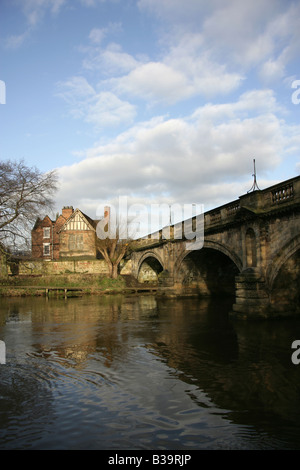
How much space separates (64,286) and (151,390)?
28148mm

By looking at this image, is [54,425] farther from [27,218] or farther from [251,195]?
[27,218]

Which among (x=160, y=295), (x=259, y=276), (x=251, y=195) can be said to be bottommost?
(x=160, y=295)

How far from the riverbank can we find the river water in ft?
64.6

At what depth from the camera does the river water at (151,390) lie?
4355mm

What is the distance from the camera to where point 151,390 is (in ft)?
20.0

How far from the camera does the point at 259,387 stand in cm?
623

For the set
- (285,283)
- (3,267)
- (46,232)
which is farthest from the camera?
(46,232)

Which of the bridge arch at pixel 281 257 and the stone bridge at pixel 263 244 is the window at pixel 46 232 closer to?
the stone bridge at pixel 263 244

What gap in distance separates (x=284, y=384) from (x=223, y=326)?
665cm

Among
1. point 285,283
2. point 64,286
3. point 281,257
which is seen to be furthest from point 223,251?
point 64,286

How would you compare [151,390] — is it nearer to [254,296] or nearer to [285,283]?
[254,296]

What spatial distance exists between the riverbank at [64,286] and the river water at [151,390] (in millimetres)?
19697

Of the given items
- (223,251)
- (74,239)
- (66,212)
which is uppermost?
(66,212)
